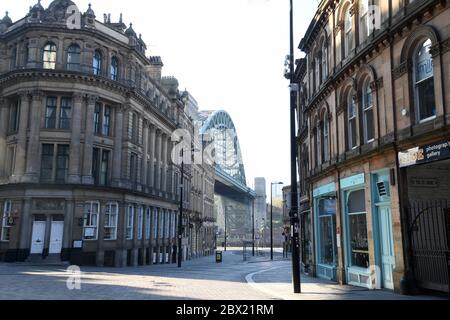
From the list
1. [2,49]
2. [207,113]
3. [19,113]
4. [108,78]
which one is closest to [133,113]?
[108,78]

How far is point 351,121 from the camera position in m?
19.5

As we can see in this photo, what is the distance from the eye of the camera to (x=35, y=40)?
35.9m

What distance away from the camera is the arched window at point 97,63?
3772 cm

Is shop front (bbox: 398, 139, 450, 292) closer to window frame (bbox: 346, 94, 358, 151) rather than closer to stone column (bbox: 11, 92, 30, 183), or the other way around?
window frame (bbox: 346, 94, 358, 151)

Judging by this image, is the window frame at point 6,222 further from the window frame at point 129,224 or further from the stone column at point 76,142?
the window frame at point 129,224

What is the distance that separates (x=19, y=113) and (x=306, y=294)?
30.1 m

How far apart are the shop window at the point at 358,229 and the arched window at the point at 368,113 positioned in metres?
2.27

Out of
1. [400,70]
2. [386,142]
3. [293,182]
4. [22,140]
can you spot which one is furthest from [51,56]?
[400,70]

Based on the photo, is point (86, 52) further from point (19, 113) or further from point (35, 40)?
point (19, 113)

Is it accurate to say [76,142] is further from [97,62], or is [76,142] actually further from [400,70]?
[400,70]

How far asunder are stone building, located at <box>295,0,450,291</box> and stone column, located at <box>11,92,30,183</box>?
23.8 metres

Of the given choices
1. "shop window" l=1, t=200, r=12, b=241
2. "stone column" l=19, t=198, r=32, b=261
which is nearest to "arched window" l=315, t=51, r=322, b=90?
"stone column" l=19, t=198, r=32, b=261

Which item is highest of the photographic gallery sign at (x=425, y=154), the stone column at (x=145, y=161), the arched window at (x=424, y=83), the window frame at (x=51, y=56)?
the window frame at (x=51, y=56)

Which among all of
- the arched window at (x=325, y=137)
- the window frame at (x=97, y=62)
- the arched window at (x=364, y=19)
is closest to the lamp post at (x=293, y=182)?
the arched window at (x=364, y=19)
